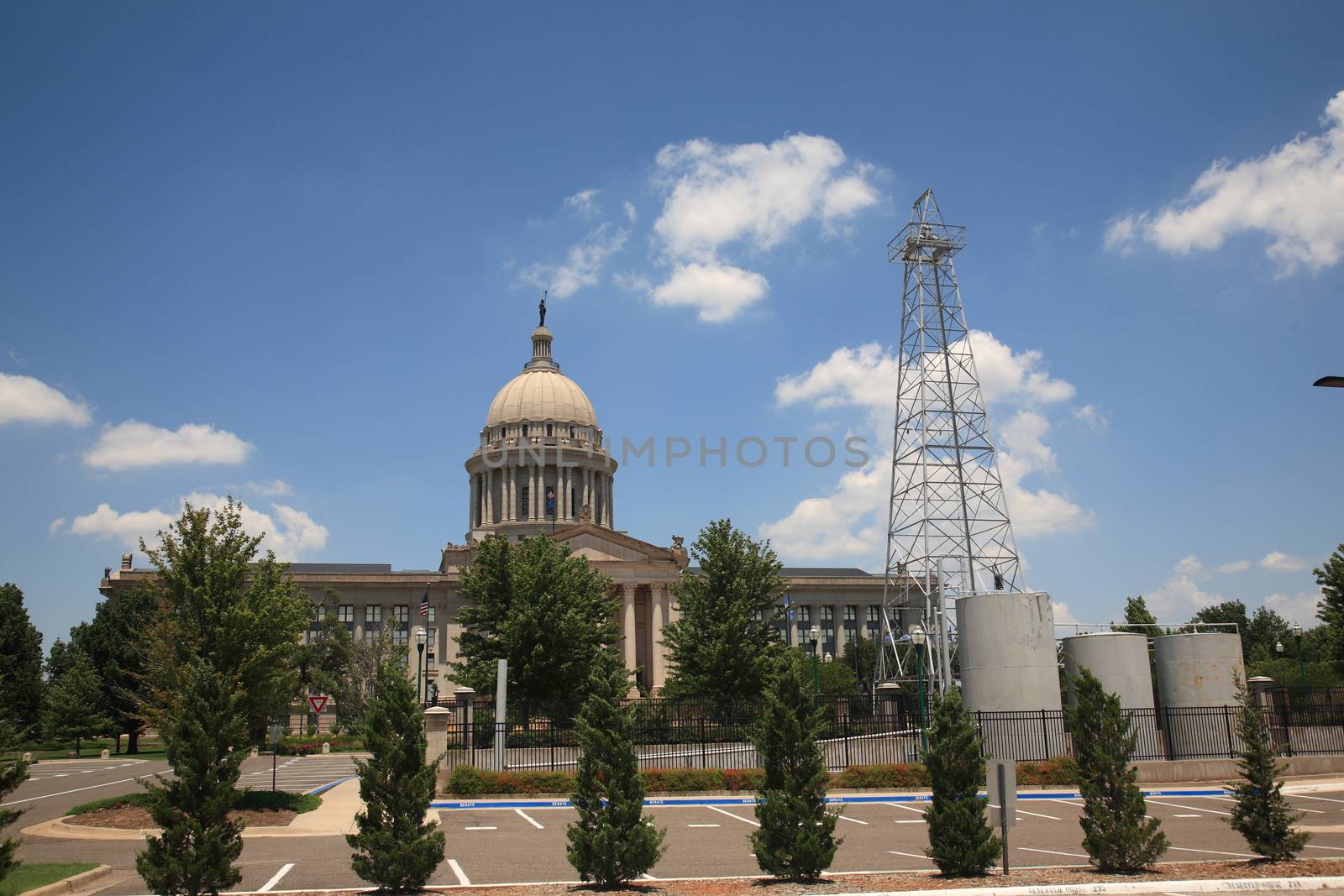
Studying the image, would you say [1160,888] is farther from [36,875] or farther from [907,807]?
[36,875]

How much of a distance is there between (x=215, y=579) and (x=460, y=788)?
359 inches

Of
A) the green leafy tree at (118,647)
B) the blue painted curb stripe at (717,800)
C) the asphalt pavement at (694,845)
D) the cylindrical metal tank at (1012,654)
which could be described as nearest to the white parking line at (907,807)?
the asphalt pavement at (694,845)

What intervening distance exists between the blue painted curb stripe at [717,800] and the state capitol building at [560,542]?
52.3m

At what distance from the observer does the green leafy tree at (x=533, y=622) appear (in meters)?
46.4

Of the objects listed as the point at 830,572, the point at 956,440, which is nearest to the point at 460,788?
the point at 956,440

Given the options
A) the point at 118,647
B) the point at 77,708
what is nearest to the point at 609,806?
the point at 77,708

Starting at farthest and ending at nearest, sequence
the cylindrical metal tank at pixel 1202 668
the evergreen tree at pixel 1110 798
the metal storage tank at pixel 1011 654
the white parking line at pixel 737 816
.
A: the cylindrical metal tank at pixel 1202 668 < the metal storage tank at pixel 1011 654 < the white parking line at pixel 737 816 < the evergreen tree at pixel 1110 798

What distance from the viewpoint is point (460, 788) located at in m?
28.6

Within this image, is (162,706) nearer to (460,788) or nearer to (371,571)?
(460,788)

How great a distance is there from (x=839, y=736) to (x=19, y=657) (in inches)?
2013

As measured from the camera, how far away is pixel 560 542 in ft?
267

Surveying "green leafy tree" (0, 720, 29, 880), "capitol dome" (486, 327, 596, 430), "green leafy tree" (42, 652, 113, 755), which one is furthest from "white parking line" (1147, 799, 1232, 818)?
"capitol dome" (486, 327, 596, 430)

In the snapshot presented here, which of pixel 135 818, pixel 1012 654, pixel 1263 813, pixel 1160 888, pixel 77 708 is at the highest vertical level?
pixel 1012 654

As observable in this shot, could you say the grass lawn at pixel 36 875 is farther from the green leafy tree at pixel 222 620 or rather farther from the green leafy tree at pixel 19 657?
the green leafy tree at pixel 19 657
